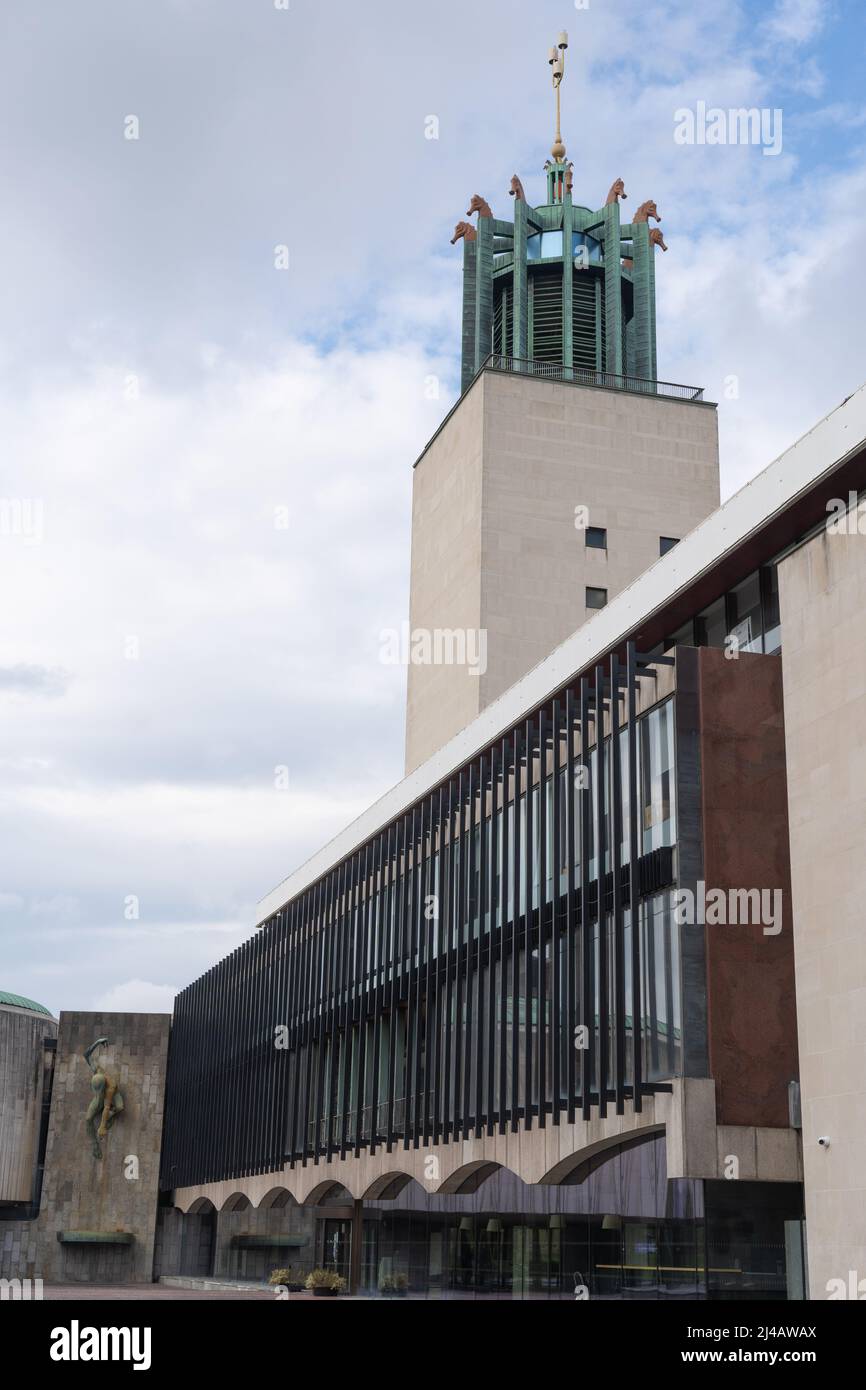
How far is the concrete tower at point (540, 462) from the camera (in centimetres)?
6266

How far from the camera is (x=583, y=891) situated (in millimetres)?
36281

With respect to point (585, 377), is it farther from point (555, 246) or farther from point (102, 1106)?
point (102, 1106)

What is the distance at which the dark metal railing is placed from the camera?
66062 mm

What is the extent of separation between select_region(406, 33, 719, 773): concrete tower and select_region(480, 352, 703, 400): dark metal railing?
90 mm

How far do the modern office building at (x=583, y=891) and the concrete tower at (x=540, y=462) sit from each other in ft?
0.50

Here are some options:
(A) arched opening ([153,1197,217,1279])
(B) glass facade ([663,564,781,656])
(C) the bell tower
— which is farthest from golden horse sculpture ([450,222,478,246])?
(A) arched opening ([153,1197,217,1279])

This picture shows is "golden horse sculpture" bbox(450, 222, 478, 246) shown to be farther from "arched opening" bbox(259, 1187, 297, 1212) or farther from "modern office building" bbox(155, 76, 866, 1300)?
"arched opening" bbox(259, 1187, 297, 1212)

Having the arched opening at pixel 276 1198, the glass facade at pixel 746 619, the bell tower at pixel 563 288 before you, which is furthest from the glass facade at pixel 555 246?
the arched opening at pixel 276 1198

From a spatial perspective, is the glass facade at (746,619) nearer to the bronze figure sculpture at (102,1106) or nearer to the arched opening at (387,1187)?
the arched opening at (387,1187)

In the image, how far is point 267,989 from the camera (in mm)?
64750

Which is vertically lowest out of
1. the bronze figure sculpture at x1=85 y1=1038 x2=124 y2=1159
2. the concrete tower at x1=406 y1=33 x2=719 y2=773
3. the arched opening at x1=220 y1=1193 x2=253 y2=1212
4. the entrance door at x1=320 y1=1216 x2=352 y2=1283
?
the entrance door at x1=320 y1=1216 x2=352 y2=1283

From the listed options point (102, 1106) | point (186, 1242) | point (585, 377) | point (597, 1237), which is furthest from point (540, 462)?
point (186, 1242)

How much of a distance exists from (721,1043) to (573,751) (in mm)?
9568
